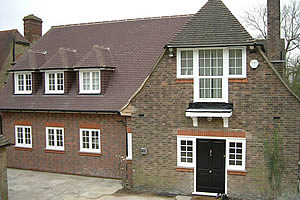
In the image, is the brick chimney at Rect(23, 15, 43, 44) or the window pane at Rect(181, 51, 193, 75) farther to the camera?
the brick chimney at Rect(23, 15, 43, 44)

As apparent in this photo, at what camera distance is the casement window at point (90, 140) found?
666 inches

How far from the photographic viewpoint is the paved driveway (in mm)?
13729

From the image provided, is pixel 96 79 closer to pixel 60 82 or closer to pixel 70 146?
pixel 60 82

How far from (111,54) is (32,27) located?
10.3 metres

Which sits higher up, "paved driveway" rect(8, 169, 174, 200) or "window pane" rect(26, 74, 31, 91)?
"window pane" rect(26, 74, 31, 91)

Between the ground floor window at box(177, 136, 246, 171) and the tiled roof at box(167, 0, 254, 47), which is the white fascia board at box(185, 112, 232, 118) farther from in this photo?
the tiled roof at box(167, 0, 254, 47)

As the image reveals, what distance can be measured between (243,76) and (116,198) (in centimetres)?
698

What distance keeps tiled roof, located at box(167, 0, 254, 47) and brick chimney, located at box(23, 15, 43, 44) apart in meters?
16.0

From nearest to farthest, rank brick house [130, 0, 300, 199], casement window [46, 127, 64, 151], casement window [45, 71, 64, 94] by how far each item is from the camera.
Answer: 1. brick house [130, 0, 300, 199]
2. casement window [46, 127, 64, 151]
3. casement window [45, 71, 64, 94]

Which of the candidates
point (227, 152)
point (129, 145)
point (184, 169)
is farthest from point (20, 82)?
point (227, 152)

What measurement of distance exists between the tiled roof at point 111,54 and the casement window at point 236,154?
573cm

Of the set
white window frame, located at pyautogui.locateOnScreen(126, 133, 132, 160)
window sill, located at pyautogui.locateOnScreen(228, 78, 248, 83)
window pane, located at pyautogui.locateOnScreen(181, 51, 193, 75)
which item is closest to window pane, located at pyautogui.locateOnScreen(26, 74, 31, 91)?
white window frame, located at pyautogui.locateOnScreen(126, 133, 132, 160)

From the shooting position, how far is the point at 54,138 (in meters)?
18.1

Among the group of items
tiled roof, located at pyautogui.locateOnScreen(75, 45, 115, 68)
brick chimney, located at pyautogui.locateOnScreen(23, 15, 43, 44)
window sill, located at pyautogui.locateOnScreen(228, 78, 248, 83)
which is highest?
brick chimney, located at pyautogui.locateOnScreen(23, 15, 43, 44)
